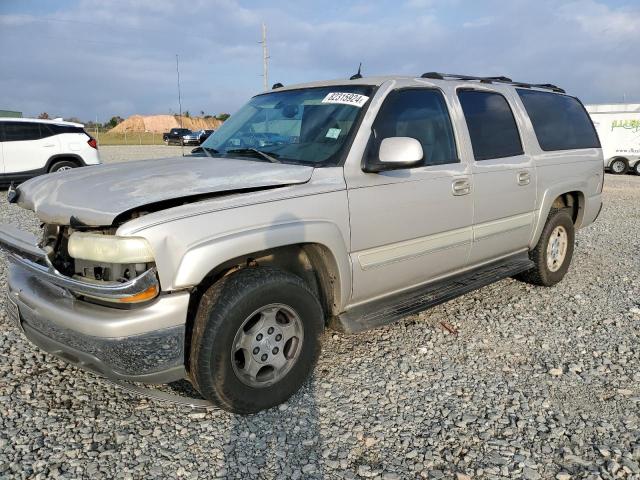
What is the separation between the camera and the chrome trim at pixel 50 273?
96.2 inches

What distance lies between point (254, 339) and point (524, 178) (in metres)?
2.87

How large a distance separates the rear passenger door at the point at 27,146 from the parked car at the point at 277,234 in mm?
10337

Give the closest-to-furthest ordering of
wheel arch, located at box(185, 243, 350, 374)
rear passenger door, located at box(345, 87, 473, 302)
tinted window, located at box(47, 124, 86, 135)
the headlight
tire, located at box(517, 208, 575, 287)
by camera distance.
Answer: the headlight < wheel arch, located at box(185, 243, 350, 374) < rear passenger door, located at box(345, 87, 473, 302) < tire, located at box(517, 208, 575, 287) < tinted window, located at box(47, 124, 86, 135)

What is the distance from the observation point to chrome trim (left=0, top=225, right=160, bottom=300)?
2.44 m

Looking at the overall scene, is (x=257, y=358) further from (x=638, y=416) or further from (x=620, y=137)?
(x=620, y=137)

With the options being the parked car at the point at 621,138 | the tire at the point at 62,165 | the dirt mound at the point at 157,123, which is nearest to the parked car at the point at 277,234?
the tire at the point at 62,165

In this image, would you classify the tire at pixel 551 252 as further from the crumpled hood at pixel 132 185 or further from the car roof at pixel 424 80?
the crumpled hood at pixel 132 185

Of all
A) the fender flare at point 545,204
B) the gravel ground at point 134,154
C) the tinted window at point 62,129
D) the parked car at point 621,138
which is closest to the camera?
the fender flare at point 545,204

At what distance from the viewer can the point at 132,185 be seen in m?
2.75

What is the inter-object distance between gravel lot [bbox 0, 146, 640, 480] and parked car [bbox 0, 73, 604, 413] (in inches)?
12.3

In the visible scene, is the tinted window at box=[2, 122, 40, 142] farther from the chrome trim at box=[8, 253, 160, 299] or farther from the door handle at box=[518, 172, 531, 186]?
the door handle at box=[518, 172, 531, 186]

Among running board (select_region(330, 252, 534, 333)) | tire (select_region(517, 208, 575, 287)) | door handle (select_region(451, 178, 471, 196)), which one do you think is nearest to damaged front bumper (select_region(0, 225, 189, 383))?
running board (select_region(330, 252, 534, 333))

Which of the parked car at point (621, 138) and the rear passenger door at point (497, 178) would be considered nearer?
the rear passenger door at point (497, 178)

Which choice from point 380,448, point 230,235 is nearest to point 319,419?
point 380,448
